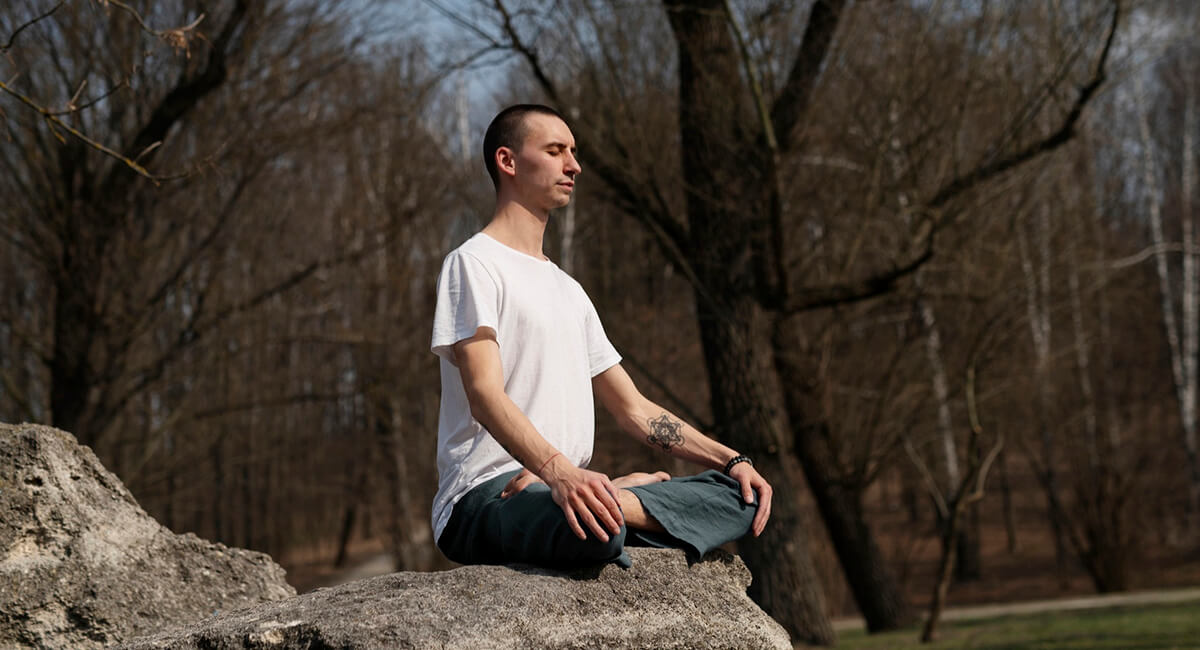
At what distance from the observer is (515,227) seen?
9.44 ft

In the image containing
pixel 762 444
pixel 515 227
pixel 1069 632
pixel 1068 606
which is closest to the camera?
pixel 515 227

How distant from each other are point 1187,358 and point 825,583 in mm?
10521

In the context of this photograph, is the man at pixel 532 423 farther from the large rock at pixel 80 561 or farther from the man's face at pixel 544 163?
the large rock at pixel 80 561

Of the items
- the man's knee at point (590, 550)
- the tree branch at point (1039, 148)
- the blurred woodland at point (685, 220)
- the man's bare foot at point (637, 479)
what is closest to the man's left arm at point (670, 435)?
the man's bare foot at point (637, 479)

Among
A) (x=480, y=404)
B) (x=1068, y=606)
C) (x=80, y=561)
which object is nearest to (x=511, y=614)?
(x=480, y=404)

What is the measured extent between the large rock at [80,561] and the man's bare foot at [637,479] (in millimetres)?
1403

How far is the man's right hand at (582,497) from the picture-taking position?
237 cm

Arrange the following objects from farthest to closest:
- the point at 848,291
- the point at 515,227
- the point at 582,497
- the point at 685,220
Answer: the point at 685,220, the point at 848,291, the point at 515,227, the point at 582,497

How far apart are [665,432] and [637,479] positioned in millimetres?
249

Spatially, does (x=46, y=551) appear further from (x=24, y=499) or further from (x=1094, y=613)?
(x=1094, y=613)

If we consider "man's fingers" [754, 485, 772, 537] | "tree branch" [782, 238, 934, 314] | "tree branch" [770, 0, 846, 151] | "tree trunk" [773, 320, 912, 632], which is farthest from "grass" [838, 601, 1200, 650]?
"man's fingers" [754, 485, 772, 537]

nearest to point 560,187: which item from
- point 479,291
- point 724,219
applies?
point 479,291

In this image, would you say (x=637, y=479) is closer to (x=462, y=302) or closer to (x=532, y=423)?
(x=532, y=423)

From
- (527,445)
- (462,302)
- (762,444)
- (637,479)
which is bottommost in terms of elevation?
(762,444)
